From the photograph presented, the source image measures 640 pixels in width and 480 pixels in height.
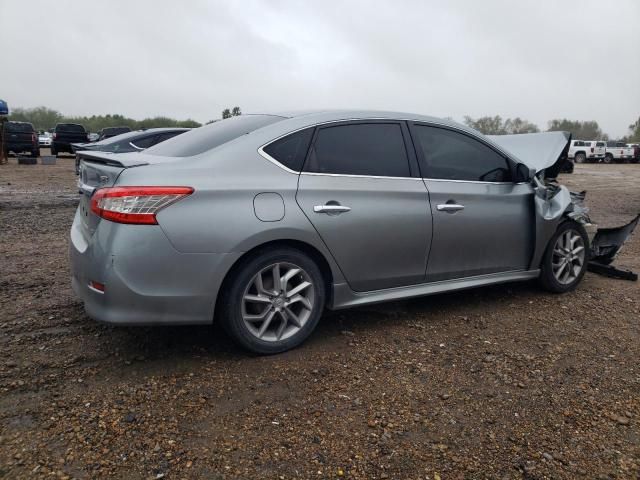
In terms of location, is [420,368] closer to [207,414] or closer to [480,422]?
[480,422]

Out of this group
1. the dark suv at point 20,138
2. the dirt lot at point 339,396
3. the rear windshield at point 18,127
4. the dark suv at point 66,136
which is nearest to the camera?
the dirt lot at point 339,396

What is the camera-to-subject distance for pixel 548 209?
4547 mm

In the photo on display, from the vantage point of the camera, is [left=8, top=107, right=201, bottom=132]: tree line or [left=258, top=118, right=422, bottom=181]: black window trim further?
[left=8, top=107, right=201, bottom=132]: tree line

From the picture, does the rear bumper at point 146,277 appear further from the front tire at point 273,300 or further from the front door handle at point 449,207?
the front door handle at point 449,207

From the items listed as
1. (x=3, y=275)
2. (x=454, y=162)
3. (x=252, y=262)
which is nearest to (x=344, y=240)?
(x=252, y=262)

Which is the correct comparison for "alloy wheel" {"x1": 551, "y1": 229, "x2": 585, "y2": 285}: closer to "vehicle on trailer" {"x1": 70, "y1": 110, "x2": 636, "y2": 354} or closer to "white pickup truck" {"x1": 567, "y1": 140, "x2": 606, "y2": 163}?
"vehicle on trailer" {"x1": 70, "y1": 110, "x2": 636, "y2": 354}

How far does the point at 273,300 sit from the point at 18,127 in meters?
25.6

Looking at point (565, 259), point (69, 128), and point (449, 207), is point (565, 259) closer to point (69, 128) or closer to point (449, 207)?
point (449, 207)

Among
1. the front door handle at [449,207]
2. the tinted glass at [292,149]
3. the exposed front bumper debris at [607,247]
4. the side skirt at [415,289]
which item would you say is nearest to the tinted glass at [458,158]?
the front door handle at [449,207]

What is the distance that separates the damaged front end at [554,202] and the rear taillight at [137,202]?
2.90 meters

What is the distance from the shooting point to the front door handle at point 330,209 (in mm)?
3357

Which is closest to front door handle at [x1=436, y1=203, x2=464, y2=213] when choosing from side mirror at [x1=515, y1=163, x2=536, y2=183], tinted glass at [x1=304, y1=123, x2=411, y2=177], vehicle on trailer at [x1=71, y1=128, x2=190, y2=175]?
tinted glass at [x1=304, y1=123, x2=411, y2=177]

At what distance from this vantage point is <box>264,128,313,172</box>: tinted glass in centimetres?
337

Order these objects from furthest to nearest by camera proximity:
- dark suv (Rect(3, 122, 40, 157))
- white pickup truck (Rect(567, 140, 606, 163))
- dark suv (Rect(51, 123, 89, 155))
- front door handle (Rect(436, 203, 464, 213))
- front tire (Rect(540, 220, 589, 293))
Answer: white pickup truck (Rect(567, 140, 606, 163)) → dark suv (Rect(51, 123, 89, 155)) → dark suv (Rect(3, 122, 40, 157)) → front tire (Rect(540, 220, 589, 293)) → front door handle (Rect(436, 203, 464, 213))
